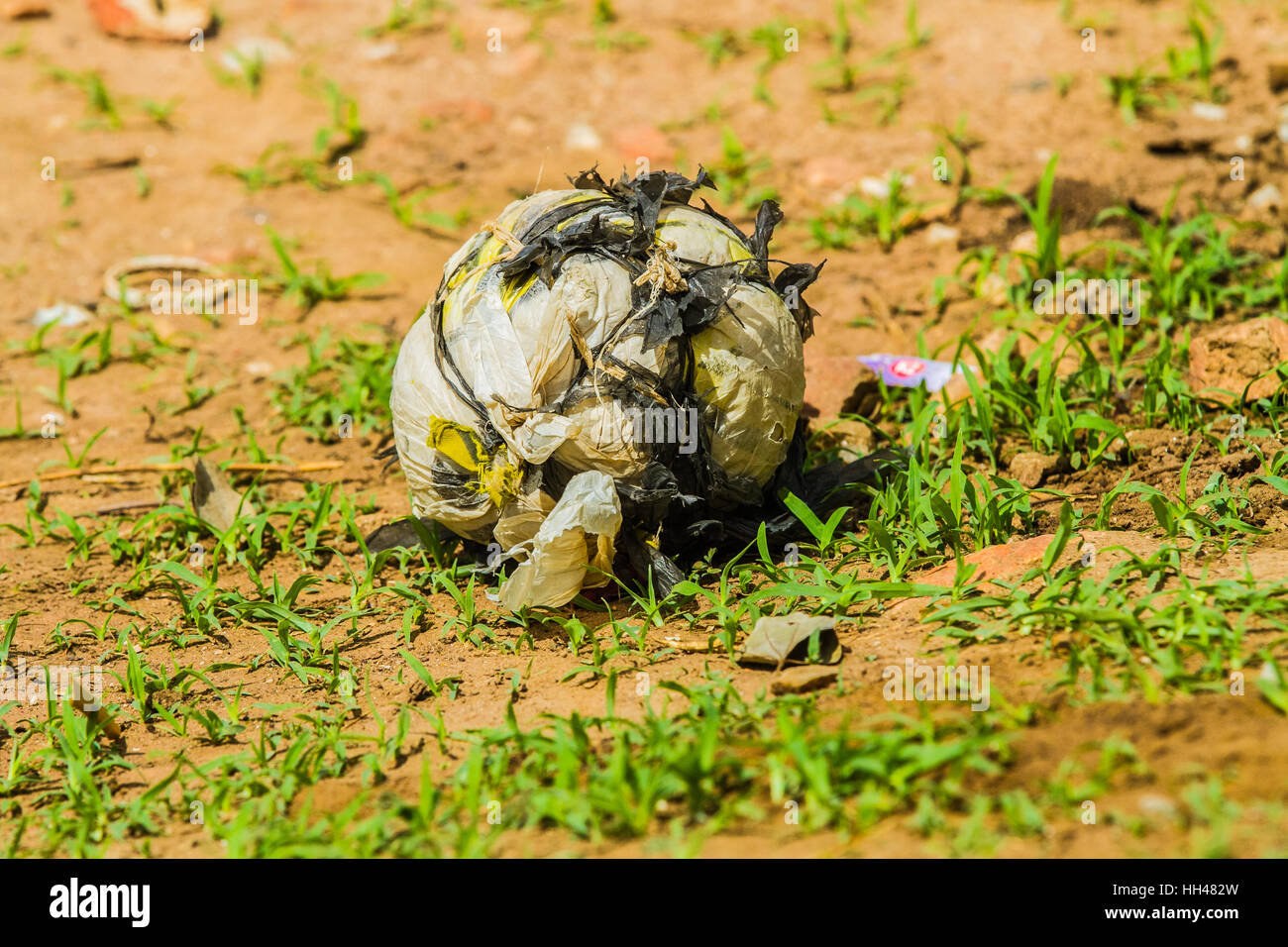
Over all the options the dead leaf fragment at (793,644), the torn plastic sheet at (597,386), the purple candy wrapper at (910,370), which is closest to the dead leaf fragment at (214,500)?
the torn plastic sheet at (597,386)

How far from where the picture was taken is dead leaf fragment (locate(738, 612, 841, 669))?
250 centimetres

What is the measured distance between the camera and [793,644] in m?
2.49

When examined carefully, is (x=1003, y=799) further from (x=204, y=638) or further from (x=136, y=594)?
(x=136, y=594)

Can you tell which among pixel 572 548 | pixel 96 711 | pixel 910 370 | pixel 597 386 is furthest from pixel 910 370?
pixel 96 711

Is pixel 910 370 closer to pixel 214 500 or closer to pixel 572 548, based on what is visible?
pixel 572 548

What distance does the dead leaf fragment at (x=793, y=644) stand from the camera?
8.21 feet

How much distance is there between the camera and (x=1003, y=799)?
194 centimetres

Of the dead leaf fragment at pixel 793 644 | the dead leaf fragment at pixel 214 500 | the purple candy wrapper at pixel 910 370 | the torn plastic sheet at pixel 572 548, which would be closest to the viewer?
the dead leaf fragment at pixel 793 644

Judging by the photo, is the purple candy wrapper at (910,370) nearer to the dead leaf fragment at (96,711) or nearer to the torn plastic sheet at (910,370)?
the torn plastic sheet at (910,370)

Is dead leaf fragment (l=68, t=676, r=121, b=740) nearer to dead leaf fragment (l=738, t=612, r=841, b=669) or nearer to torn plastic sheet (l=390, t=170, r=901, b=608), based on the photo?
torn plastic sheet (l=390, t=170, r=901, b=608)

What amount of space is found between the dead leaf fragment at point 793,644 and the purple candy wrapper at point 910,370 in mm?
1484
